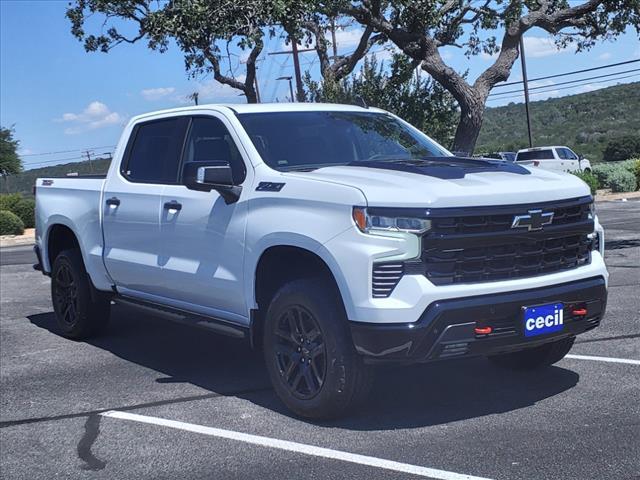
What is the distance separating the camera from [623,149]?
53062mm

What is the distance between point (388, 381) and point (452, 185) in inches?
75.1

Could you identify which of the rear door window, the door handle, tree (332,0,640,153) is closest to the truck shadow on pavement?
the door handle

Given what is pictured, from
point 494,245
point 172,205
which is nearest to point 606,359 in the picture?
point 494,245

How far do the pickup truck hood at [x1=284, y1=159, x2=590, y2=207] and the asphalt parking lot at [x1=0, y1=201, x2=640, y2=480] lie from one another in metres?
1.36

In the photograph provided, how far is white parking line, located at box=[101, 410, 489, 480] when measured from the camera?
447cm

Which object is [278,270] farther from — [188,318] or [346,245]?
[188,318]

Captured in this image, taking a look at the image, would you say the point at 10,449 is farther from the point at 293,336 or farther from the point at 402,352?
the point at 402,352

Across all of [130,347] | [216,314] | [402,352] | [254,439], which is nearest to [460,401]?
[402,352]

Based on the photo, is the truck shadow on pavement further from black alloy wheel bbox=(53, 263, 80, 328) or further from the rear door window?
the rear door window

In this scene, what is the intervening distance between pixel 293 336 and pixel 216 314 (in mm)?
998

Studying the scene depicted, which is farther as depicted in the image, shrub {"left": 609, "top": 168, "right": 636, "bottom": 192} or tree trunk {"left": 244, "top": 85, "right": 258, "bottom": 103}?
shrub {"left": 609, "top": 168, "right": 636, "bottom": 192}

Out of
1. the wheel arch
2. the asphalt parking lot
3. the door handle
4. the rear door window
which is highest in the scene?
the rear door window

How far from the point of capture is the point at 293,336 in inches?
218

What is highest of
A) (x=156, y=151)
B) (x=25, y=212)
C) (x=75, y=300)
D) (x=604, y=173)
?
(x=156, y=151)
